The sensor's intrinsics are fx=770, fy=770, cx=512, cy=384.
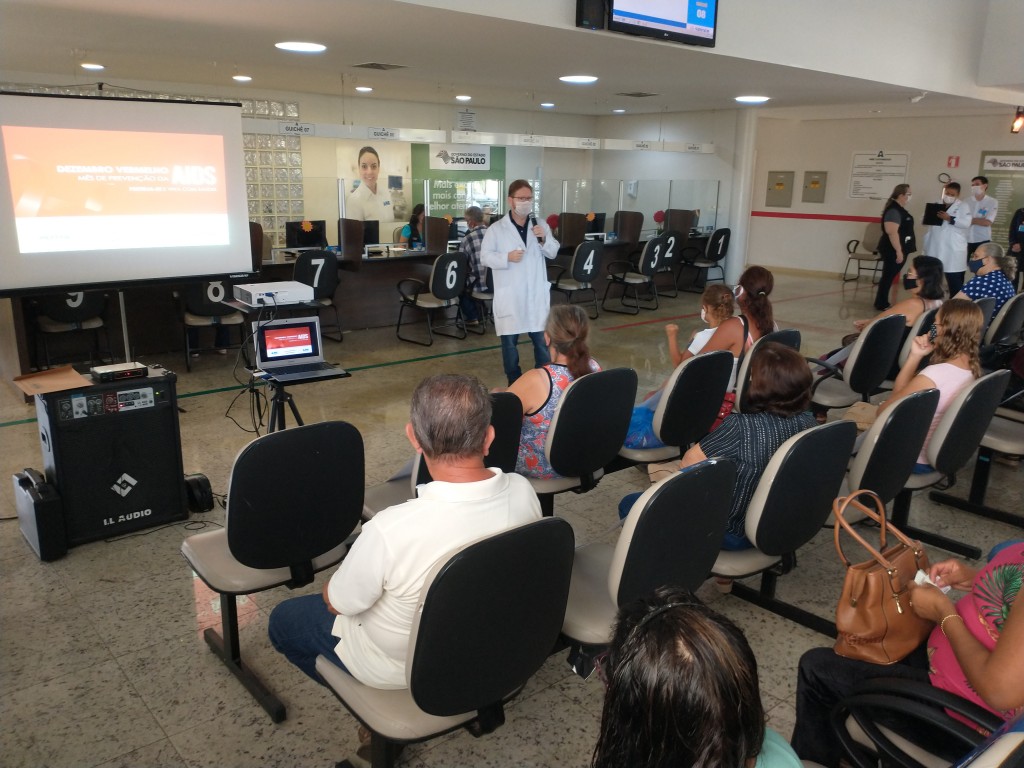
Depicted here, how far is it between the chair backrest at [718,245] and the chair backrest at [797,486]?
857 centimetres

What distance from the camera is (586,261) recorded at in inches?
325

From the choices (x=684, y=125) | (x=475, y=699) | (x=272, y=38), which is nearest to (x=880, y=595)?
(x=475, y=699)

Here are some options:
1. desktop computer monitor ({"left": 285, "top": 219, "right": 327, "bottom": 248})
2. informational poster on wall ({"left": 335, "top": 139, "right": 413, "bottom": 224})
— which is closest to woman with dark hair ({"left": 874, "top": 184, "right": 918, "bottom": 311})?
desktop computer monitor ({"left": 285, "top": 219, "right": 327, "bottom": 248})

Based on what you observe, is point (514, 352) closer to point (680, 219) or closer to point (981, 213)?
point (680, 219)

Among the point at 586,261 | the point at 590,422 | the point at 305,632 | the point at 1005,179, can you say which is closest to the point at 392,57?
the point at 586,261

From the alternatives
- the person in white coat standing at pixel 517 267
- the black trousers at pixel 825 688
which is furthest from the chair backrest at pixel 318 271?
the black trousers at pixel 825 688

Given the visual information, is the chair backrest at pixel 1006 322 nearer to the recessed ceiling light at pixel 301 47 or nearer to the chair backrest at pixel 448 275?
the chair backrest at pixel 448 275

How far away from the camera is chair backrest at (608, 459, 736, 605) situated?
183 centimetres

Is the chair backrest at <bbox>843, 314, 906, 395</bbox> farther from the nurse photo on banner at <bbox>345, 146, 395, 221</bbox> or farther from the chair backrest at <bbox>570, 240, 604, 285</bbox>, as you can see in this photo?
the nurse photo on banner at <bbox>345, 146, 395, 221</bbox>

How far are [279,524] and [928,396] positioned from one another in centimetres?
215

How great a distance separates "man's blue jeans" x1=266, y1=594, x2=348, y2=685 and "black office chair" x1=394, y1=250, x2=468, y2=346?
523cm

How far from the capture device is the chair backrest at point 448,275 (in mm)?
6996

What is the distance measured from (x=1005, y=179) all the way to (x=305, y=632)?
12117mm

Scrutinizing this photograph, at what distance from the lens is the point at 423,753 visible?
210cm
